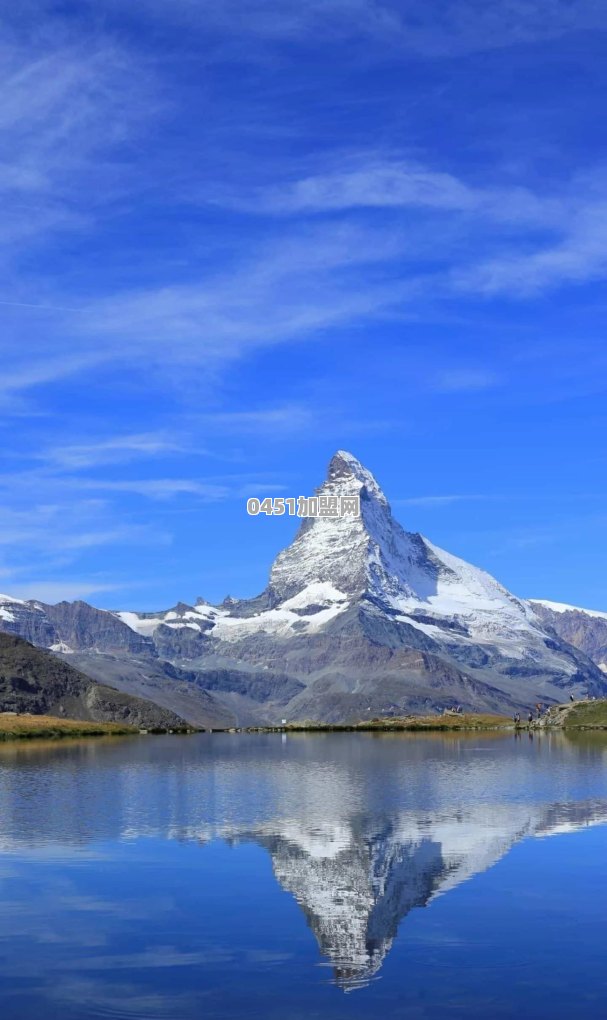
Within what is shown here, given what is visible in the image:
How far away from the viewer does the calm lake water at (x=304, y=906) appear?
141ft

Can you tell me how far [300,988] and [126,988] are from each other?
6.25 m

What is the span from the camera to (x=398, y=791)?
123000mm

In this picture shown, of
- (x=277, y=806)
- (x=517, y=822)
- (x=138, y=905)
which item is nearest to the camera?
(x=138, y=905)

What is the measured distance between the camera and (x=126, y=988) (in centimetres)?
4394

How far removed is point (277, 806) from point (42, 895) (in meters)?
48.1

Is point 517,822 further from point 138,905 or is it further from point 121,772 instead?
point 121,772

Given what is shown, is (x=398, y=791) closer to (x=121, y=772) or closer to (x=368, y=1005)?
(x=121, y=772)

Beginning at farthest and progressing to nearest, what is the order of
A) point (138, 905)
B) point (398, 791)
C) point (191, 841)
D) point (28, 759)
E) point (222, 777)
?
point (28, 759), point (222, 777), point (398, 791), point (191, 841), point (138, 905)

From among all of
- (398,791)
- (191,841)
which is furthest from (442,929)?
(398,791)

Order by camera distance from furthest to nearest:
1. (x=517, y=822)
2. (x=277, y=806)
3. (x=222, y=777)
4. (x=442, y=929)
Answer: (x=222, y=777), (x=277, y=806), (x=517, y=822), (x=442, y=929)

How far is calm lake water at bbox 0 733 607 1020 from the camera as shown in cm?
4288

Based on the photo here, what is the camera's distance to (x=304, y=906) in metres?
58.8

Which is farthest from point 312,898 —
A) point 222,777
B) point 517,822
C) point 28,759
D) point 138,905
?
point 28,759

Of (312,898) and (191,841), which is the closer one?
(312,898)
